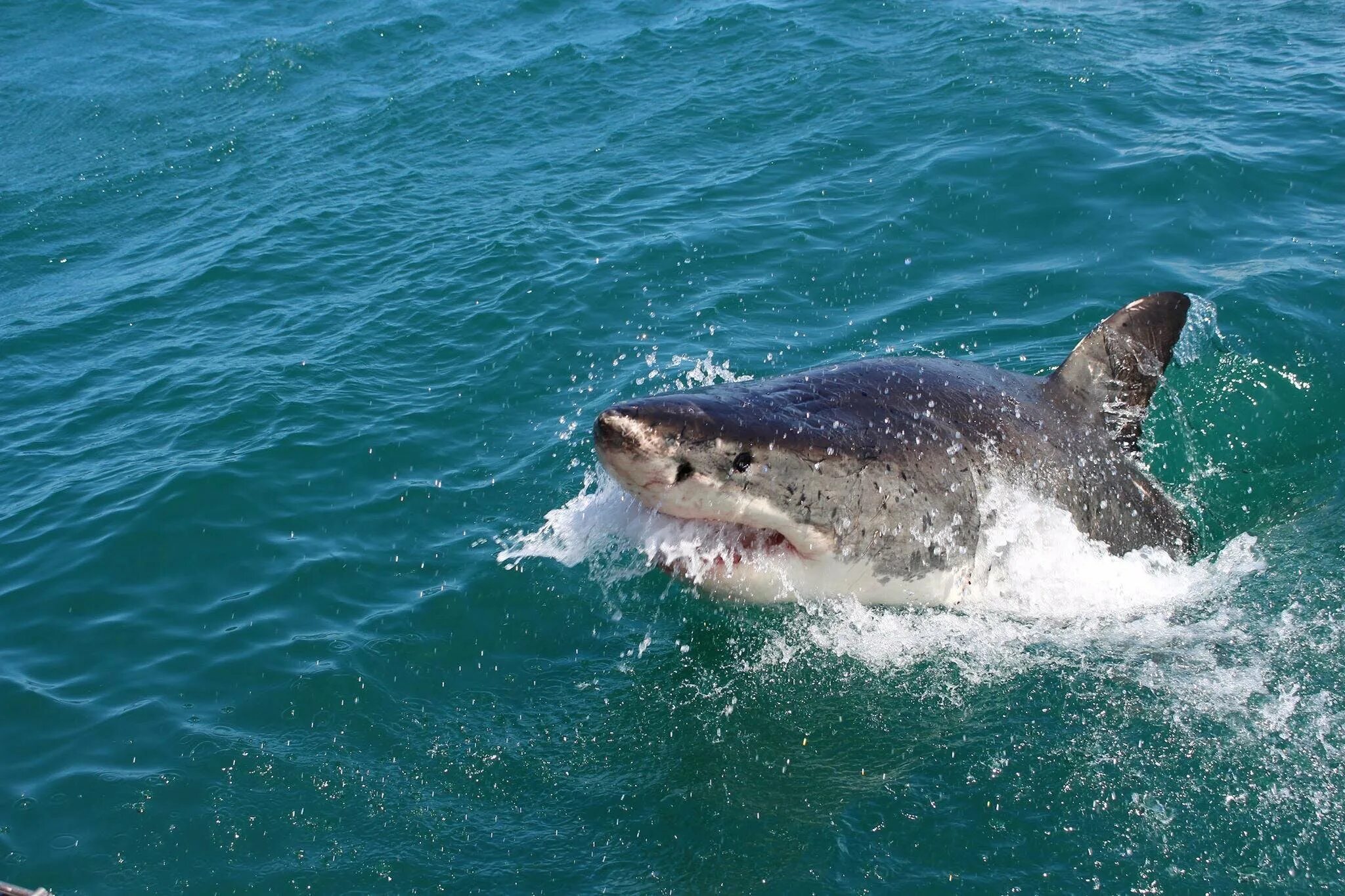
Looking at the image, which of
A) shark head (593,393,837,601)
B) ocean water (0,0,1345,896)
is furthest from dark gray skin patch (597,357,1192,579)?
ocean water (0,0,1345,896)

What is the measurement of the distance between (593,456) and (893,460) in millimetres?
3648

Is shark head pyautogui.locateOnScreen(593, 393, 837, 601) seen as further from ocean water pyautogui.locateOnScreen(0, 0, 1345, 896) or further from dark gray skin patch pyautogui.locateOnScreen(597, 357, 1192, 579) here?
ocean water pyautogui.locateOnScreen(0, 0, 1345, 896)

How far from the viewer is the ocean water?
5.60m

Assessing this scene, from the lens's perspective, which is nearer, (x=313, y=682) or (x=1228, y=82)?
(x=313, y=682)

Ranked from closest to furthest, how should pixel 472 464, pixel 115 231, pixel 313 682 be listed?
pixel 313 682, pixel 472 464, pixel 115 231

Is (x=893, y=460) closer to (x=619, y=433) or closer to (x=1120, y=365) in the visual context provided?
(x=619, y=433)

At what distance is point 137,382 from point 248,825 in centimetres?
603

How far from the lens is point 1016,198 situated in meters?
12.5

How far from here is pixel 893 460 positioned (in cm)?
571

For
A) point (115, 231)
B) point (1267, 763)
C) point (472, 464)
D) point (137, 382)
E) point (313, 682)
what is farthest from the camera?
point (115, 231)

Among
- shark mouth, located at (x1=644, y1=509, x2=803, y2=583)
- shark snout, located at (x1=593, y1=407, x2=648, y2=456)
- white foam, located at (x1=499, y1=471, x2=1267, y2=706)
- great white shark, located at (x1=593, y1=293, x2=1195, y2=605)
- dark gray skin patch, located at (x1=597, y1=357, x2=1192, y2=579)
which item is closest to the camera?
shark snout, located at (x1=593, y1=407, x2=648, y2=456)

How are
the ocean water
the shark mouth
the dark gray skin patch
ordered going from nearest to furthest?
the dark gray skin patch → the shark mouth → the ocean water

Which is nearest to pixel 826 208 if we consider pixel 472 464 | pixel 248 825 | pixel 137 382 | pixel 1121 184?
pixel 1121 184

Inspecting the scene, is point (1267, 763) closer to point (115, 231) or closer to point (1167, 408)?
point (1167, 408)
